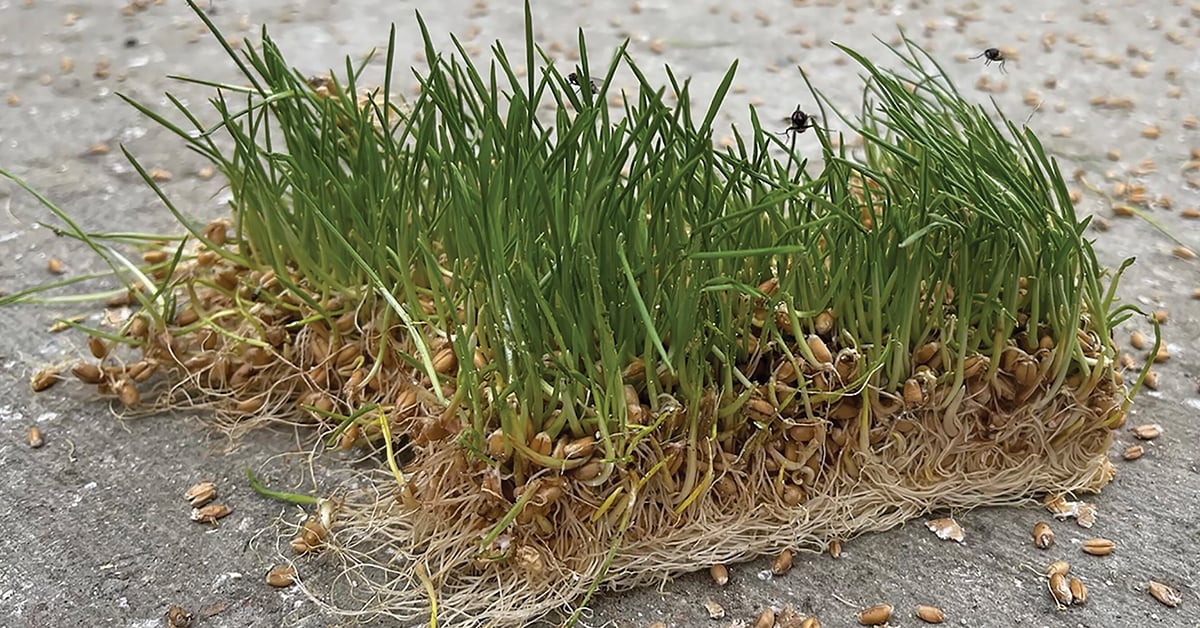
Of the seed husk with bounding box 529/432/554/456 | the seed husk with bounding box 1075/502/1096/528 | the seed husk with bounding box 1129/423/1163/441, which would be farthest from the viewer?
the seed husk with bounding box 1129/423/1163/441

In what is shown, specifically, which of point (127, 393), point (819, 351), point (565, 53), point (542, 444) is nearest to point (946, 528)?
point (819, 351)

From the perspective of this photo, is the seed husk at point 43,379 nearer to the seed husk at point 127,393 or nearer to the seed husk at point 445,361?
the seed husk at point 127,393

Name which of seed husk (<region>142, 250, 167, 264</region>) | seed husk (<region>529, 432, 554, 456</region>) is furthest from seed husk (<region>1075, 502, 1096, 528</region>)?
seed husk (<region>142, 250, 167, 264</region>)

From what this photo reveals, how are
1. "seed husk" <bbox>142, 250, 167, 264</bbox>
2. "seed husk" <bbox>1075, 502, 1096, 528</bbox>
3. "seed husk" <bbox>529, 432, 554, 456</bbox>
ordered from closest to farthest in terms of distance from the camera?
"seed husk" <bbox>529, 432, 554, 456</bbox>, "seed husk" <bbox>1075, 502, 1096, 528</bbox>, "seed husk" <bbox>142, 250, 167, 264</bbox>

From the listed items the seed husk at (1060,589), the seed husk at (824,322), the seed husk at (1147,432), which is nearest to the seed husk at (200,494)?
the seed husk at (824,322)

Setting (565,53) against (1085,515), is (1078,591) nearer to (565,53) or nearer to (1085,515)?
(1085,515)

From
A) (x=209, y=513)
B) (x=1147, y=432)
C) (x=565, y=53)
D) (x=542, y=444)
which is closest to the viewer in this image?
(x=542, y=444)

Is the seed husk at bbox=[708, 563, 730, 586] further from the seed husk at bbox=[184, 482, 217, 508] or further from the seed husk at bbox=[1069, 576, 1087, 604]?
the seed husk at bbox=[184, 482, 217, 508]
